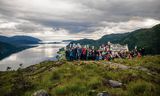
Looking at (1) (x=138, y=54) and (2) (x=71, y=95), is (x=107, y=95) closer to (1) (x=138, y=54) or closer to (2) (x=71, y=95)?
(2) (x=71, y=95)

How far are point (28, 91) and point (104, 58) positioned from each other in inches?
975

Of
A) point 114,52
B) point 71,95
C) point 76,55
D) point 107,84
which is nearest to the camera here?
point 71,95

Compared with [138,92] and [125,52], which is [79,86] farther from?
[125,52]

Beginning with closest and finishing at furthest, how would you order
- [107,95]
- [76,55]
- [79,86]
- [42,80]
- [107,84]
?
1. [107,95]
2. [79,86]
3. [107,84]
4. [42,80]
5. [76,55]

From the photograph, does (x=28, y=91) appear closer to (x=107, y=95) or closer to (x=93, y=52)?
(x=107, y=95)

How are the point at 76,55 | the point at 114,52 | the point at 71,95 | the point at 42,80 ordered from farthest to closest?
the point at 114,52 → the point at 76,55 → the point at 42,80 → the point at 71,95

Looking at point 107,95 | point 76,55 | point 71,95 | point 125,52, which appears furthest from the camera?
point 125,52

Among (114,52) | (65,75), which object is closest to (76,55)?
(114,52)

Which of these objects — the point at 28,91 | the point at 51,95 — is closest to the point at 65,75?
the point at 28,91

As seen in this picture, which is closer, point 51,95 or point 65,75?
point 51,95

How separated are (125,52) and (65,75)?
27459 millimetres

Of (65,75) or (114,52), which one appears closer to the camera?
(65,75)

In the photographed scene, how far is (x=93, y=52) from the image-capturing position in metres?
39.2

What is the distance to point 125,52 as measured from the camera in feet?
147
